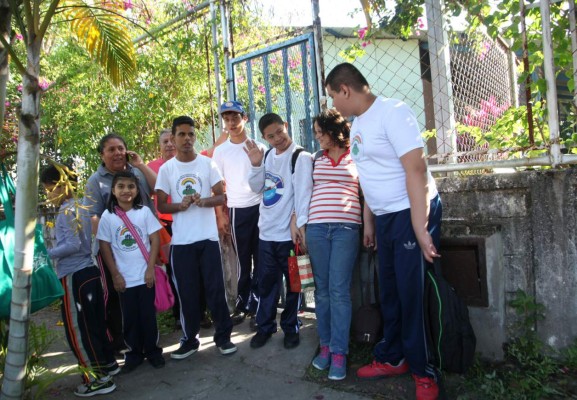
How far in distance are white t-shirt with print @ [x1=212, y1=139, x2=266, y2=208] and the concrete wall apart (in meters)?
1.73

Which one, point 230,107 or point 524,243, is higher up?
point 230,107

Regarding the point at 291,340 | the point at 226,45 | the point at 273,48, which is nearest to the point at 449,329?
the point at 291,340

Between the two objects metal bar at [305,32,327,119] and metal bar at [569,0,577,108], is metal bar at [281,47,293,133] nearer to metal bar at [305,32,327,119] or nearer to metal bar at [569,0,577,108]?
metal bar at [305,32,327,119]

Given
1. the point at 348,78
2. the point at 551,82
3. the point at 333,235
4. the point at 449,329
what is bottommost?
the point at 449,329

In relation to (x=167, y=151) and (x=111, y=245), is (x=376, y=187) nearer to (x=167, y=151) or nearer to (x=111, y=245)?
(x=111, y=245)

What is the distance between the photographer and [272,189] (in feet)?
12.5

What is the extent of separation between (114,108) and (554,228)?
5.96 m

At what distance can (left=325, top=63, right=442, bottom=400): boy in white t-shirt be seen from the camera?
2750 millimetres

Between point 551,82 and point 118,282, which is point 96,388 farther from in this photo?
point 551,82

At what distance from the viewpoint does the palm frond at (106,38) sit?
12.2ft

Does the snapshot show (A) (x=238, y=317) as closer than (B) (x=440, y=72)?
No

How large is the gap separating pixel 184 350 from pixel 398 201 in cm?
213

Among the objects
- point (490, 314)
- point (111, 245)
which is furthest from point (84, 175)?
point (490, 314)

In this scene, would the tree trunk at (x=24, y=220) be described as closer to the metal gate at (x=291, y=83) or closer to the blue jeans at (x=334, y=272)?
the blue jeans at (x=334, y=272)
